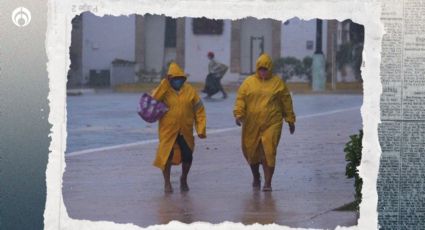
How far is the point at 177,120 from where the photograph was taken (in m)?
11.9

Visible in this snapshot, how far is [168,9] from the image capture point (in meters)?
8.25

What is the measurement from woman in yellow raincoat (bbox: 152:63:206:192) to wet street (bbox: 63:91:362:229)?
13.2 inches

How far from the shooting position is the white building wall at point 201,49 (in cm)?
3697

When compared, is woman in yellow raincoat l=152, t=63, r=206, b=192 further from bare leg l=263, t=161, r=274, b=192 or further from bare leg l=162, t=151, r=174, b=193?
bare leg l=263, t=161, r=274, b=192

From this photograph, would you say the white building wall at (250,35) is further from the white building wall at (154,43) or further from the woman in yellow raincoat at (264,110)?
the woman in yellow raincoat at (264,110)

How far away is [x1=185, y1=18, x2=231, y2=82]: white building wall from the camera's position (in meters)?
37.0

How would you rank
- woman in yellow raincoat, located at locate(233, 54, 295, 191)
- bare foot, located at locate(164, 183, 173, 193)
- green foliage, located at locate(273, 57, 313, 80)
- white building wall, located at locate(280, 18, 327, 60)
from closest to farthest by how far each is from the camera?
woman in yellow raincoat, located at locate(233, 54, 295, 191), bare foot, located at locate(164, 183, 173, 193), green foliage, located at locate(273, 57, 313, 80), white building wall, located at locate(280, 18, 327, 60)

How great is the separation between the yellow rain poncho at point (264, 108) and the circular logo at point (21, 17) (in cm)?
414

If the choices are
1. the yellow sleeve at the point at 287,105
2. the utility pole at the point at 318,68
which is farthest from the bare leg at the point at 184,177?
the utility pole at the point at 318,68

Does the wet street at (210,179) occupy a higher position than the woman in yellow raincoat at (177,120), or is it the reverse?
the woman in yellow raincoat at (177,120)

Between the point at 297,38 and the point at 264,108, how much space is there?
25.8 meters

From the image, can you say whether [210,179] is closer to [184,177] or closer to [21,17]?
[184,177]

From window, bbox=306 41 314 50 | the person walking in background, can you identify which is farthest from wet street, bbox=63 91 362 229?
window, bbox=306 41 314 50

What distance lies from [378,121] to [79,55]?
28.2 metres
